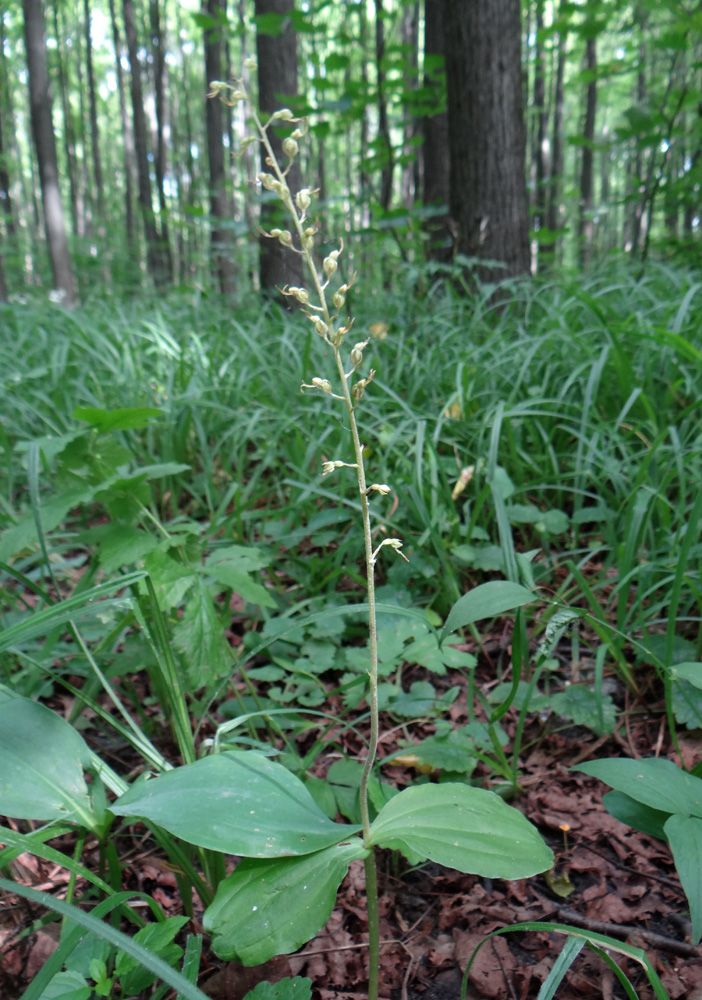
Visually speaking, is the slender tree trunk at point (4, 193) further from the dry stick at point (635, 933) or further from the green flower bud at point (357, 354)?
the dry stick at point (635, 933)

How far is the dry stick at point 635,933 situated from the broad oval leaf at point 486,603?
20.4 inches

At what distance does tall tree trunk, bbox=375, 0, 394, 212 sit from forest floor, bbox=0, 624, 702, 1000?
3454 millimetres

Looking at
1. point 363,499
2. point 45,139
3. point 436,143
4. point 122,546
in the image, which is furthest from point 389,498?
point 45,139

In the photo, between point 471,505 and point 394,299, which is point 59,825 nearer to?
point 471,505

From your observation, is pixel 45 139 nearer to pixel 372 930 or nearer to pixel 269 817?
pixel 269 817

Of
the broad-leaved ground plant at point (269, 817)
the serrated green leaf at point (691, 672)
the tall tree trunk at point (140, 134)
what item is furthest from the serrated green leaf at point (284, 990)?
the tall tree trunk at point (140, 134)

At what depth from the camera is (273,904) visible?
74 centimetres

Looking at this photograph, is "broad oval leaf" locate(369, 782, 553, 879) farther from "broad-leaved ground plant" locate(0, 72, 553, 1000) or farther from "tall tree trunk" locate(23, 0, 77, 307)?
"tall tree trunk" locate(23, 0, 77, 307)

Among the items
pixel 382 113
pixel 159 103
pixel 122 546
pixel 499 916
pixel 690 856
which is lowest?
pixel 499 916

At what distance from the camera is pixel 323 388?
0.73m

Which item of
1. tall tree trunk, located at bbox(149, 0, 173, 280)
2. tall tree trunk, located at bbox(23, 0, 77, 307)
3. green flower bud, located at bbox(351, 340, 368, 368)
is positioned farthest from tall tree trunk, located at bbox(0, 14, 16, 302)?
green flower bud, located at bbox(351, 340, 368, 368)

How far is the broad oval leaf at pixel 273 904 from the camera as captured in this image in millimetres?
706

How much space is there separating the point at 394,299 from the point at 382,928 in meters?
3.16

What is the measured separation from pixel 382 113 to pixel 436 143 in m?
2.14
